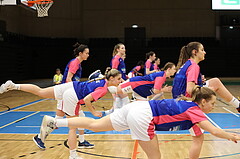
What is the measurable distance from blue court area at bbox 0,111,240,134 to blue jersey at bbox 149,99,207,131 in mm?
3626

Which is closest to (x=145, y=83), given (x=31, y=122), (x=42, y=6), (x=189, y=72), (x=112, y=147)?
(x=112, y=147)

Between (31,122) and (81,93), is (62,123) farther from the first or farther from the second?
(31,122)

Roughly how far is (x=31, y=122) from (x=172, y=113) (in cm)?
560

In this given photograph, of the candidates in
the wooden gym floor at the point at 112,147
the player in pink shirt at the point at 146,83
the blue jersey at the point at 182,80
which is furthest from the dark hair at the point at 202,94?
the player in pink shirt at the point at 146,83

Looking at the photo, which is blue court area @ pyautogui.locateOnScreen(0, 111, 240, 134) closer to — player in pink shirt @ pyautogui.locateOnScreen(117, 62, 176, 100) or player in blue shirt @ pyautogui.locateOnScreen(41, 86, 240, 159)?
player in pink shirt @ pyautogui.locateOnScreen(117, 62, 176, 100)

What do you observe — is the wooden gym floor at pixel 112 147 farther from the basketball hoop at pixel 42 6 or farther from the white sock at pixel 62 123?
the basketball hoop at pixel 42 6

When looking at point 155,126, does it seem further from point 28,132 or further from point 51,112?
point 51,112

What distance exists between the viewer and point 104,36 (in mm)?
25703

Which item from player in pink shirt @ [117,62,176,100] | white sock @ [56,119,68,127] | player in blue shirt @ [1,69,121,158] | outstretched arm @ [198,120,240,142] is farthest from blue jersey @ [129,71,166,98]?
outstretched arm @ [198,120,240,142]

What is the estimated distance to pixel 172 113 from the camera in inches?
123

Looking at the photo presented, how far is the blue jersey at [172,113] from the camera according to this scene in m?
3.07

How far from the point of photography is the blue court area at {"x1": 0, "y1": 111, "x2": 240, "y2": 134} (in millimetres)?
6898

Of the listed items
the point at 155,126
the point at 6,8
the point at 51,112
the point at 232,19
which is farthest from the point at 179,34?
the point at 155,126

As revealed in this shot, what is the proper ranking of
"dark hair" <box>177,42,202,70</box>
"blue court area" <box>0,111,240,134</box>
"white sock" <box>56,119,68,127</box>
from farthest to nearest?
"blue court area" <box>0,111,240,134</box> < "dark hair" <box>177,42,202,70</box> < "white sock" <box>56,119,68,127</box>
